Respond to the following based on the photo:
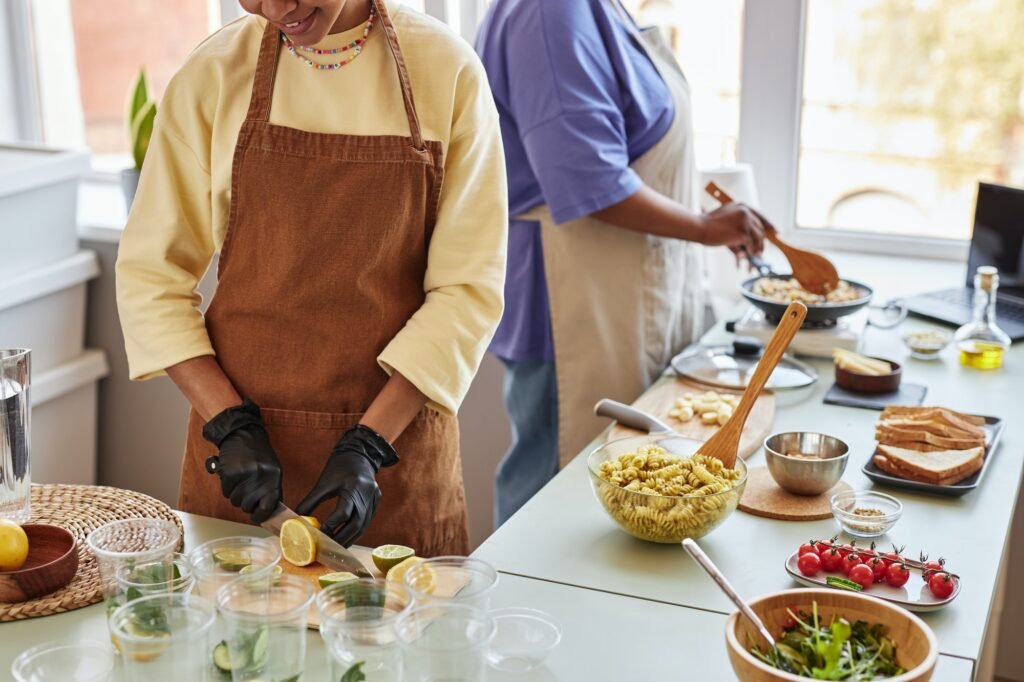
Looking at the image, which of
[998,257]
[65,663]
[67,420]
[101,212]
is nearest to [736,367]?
[998,257]

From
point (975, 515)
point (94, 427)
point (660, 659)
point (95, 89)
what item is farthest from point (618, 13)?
point (95, 89)

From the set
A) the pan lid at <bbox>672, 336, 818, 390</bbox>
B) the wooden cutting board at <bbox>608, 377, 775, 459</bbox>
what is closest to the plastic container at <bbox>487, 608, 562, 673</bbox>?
the wooden cutting board at <bbox>608, 377, 775, 459</bbox>

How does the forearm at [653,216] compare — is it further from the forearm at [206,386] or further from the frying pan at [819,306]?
the forearm at [206,386]

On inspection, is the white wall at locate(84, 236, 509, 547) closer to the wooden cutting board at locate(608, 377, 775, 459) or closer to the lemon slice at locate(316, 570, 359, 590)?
the wooden cutting board at locate(608, 377, 775, 459)

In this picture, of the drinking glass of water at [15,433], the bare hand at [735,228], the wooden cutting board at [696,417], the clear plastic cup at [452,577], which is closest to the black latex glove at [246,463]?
the drinking glass of water at [15,433]

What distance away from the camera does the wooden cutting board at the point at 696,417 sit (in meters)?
1.91

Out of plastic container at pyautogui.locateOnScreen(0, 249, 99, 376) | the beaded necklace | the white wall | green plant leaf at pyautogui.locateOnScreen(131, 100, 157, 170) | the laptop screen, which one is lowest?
the white wall

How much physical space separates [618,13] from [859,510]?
1106 mm

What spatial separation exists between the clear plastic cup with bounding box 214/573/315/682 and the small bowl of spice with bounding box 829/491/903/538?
79 centimetres

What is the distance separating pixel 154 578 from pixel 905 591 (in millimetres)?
848

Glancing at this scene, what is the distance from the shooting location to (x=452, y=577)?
47.0 inches

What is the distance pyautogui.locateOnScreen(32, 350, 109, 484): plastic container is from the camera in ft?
9.79

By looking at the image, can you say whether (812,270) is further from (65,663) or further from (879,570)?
(65,663)

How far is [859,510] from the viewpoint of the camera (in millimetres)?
1604
